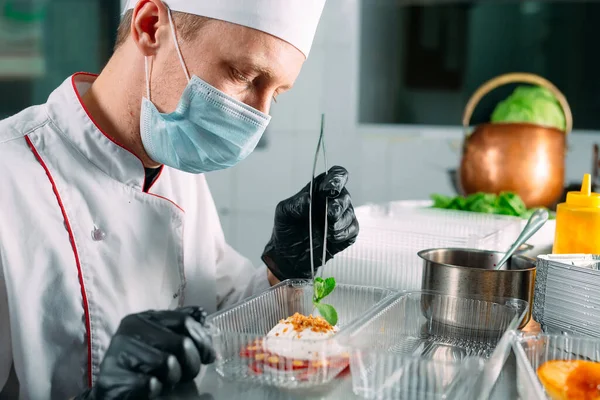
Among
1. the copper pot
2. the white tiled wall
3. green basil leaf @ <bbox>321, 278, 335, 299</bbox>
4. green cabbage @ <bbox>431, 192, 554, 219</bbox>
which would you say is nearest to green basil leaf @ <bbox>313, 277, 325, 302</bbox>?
green basil leaf @ <bbox>321, 278, 335, 299</bbox>

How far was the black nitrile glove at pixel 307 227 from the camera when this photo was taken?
134cm

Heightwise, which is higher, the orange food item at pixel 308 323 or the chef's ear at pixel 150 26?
the chef's ear at pixel 150 26

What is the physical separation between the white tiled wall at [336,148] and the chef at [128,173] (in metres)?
2.51

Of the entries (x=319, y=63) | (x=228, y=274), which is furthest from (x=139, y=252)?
(x=319, y=63)

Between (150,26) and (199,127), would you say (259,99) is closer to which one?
(199,127)

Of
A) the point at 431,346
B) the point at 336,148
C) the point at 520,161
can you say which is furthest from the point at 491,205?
the point at 336,148

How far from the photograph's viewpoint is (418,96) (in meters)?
3.97

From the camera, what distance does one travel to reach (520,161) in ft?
6.88

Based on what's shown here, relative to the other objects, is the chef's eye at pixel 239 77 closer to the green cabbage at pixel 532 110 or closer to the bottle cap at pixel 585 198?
the bottle cap at pixel 585 198

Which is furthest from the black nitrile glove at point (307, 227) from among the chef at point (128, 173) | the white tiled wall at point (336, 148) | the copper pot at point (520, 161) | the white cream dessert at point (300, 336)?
the white tiled wall at point (336, 148)

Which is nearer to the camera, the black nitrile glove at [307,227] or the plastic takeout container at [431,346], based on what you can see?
the plastic takeout container at [431,346]

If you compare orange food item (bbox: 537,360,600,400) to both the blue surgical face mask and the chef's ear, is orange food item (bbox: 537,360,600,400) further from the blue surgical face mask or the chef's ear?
the chef's ear

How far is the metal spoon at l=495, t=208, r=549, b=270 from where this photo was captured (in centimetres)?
131

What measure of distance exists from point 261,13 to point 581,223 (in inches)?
29.6
